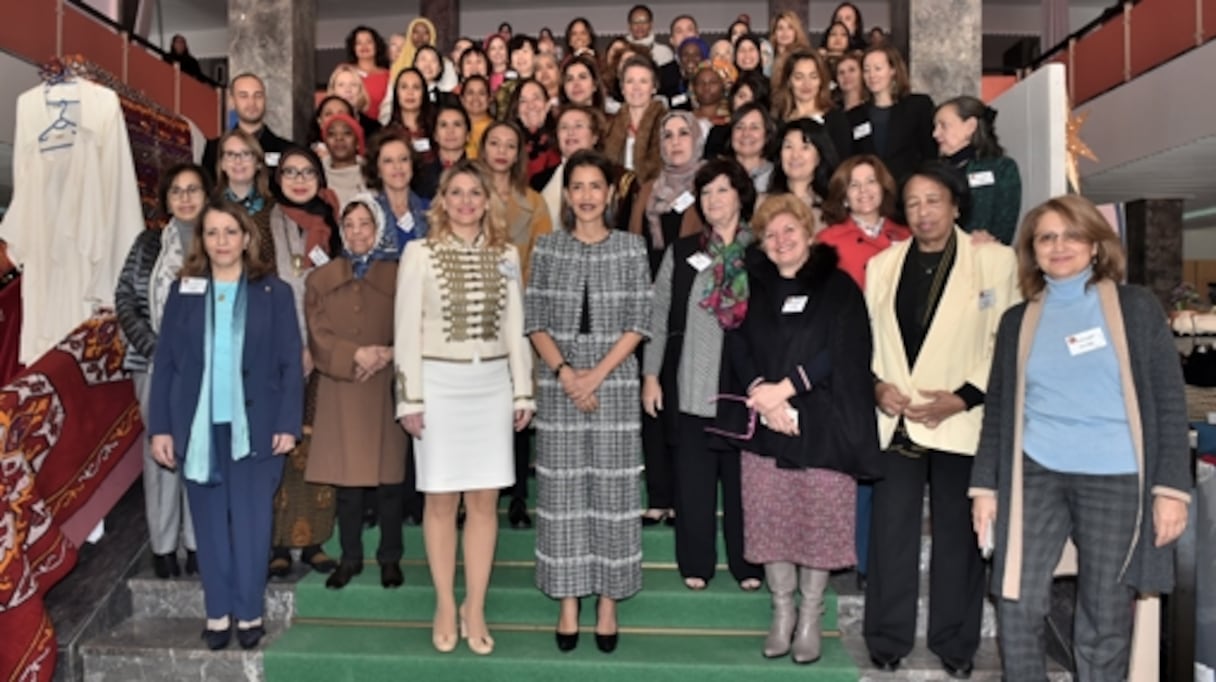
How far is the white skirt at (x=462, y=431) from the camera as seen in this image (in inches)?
126

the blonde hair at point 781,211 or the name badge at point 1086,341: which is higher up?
the blonde hair at point 781,211

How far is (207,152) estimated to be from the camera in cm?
441

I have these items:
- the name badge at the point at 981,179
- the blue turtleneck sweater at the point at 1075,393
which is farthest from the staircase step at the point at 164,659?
the name badge at the point at 981,179

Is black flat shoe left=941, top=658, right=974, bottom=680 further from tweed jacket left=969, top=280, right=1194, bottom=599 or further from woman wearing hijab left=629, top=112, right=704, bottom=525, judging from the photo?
woman wearing hijab left=629, top=112, right=704, bottom=525

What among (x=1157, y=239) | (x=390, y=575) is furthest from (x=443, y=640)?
(x=1157, y=239)

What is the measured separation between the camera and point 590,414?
3.23m

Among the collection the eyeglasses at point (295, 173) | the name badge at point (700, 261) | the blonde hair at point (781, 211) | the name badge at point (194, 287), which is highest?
the eyeglasses at point (295, 173)

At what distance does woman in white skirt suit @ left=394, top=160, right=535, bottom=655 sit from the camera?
321 centimetres

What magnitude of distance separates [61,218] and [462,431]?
253cm

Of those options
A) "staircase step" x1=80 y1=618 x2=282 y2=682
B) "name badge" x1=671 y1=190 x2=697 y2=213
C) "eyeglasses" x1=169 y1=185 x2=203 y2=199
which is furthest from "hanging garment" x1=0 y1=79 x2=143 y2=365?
"name badge" x1=671 y1=190 x2=697 y2=213

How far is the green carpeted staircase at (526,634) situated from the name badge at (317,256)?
1201mm

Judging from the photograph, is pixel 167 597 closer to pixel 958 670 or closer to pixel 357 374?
pixel 357 374

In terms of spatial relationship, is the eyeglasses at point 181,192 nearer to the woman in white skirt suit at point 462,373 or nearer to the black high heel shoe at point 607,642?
the woman in white skirt suit at point 462,373

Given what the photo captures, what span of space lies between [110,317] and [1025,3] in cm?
1487
